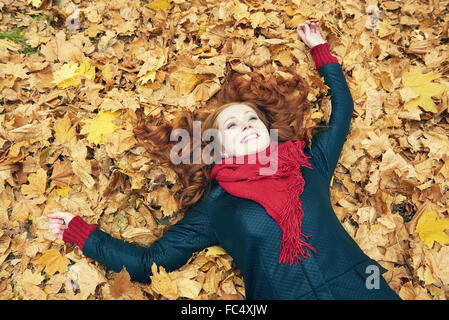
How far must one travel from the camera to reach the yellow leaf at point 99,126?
2506 millimetres

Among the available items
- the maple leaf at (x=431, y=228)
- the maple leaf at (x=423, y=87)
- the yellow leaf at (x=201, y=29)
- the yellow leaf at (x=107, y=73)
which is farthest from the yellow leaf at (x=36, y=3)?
the maple leaf at (x=431, y=228)

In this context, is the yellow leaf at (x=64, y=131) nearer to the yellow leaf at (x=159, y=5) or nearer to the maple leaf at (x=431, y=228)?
the yellow leaf at (x=159, y=5)

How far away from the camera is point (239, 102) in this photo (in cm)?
250

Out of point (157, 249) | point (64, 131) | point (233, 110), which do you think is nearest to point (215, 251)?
point (157, 249)

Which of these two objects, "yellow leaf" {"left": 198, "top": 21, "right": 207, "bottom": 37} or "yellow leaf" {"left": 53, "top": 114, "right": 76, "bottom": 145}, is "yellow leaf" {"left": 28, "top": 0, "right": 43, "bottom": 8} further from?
"yellow leaf" {"left": 198, "top": 21, "right": 207, "bottom": 37}

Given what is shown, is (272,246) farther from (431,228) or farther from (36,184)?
(36,184)

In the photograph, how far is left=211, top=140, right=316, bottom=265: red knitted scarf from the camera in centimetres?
193

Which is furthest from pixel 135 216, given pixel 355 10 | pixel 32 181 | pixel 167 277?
pixel 355 10

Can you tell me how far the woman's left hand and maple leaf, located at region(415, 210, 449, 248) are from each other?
58.5 inches

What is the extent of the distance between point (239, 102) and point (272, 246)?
1086mm

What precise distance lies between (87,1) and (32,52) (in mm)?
651

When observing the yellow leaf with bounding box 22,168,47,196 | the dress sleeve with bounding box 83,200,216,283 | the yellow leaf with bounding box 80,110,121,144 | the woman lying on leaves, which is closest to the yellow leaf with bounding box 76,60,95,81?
the yellow leaf with bounding box 80,110,121,144

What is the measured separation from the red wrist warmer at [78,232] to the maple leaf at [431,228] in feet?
7.23

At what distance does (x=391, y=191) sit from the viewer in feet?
8.13
